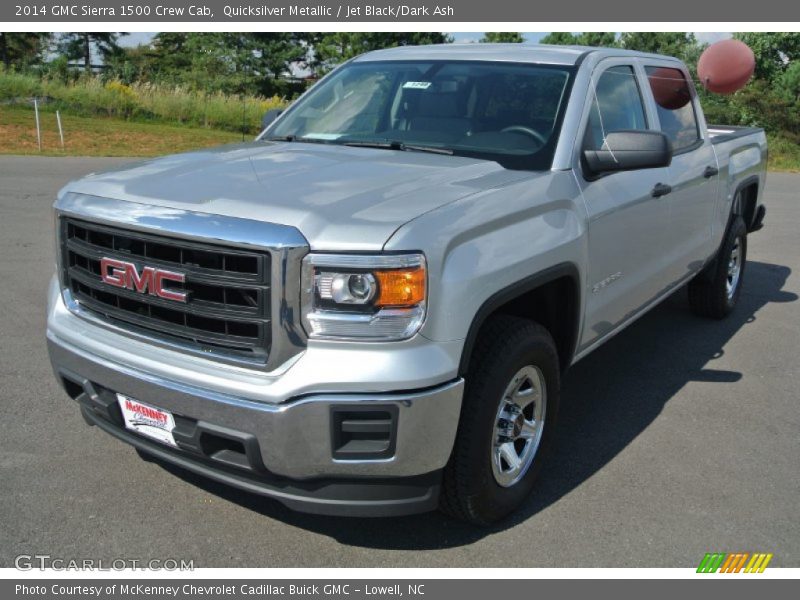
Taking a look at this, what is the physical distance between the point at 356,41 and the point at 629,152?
45949 millimetres

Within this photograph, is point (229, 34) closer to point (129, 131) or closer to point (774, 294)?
point (129, 131)

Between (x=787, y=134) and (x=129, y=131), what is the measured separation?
68.9 ft

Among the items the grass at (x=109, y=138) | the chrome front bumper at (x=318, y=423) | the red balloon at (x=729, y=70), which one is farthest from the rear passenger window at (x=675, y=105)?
the grass at (x=109, y=138)

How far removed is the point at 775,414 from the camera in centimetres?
470

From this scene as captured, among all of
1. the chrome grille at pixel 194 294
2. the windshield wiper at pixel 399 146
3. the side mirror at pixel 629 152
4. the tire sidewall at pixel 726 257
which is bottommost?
the tire sidewall at pixel 726 257

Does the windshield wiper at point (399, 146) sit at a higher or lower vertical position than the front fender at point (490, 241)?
higher

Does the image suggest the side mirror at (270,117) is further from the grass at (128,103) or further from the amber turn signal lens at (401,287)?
the grass at (128,103)

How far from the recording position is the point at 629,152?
369 cm

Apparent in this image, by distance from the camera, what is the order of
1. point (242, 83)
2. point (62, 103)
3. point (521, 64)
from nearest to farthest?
1. point (521, 64)
2. point (62, 103)
3. point (242, 83)

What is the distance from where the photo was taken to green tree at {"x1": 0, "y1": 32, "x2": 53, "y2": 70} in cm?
4678

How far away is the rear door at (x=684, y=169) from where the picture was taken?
492 centimetres

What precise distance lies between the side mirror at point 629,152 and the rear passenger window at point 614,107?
0.15 meters

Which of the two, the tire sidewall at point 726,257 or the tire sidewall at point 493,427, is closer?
the tire sidewall at point 493,427
